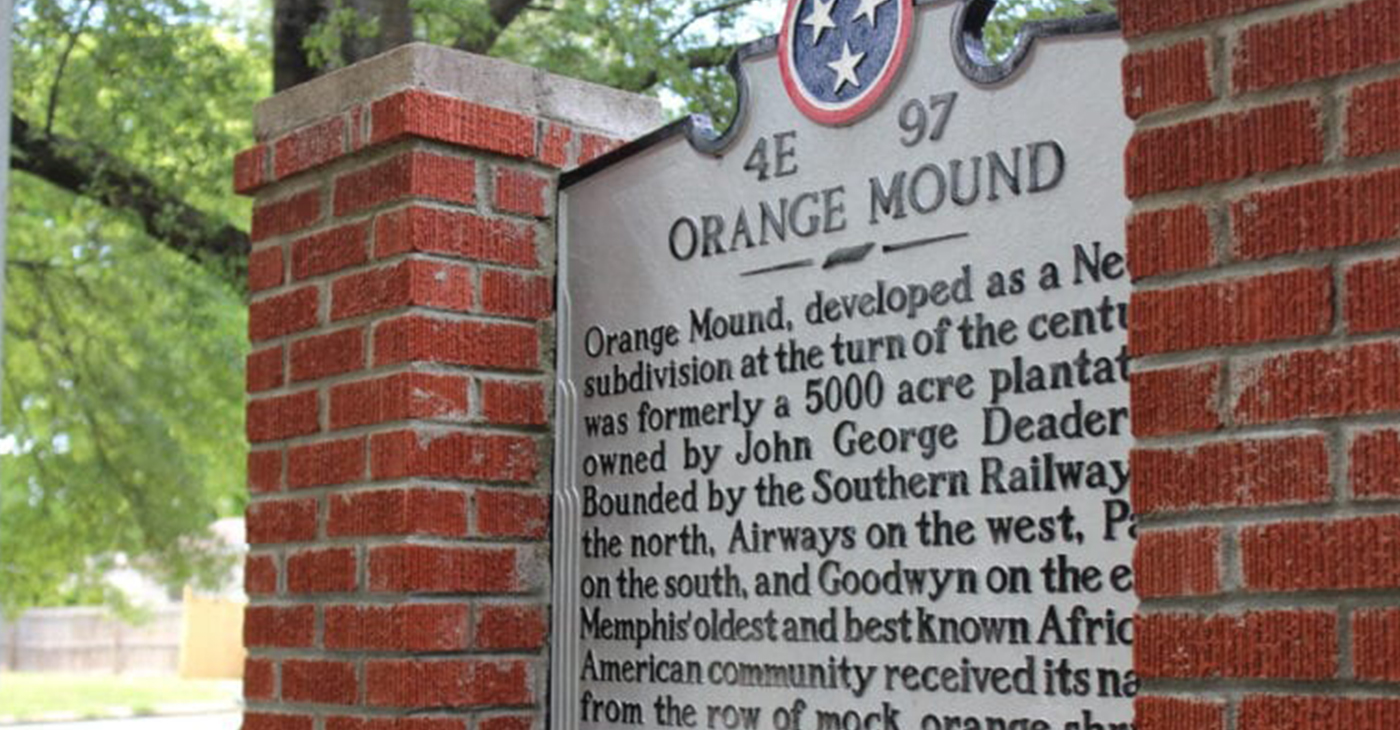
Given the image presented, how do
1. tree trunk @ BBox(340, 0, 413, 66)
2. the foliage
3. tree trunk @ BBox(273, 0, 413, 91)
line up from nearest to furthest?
1. tree trunk @ BBox(340, 0, 413, 66)
2. tree trunk @ BBox(273, 0, 413, 91)
3. the foliage

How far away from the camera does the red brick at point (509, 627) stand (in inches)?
150

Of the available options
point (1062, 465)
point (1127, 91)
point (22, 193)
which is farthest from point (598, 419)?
point (22, 193)

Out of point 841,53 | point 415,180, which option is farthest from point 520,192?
point 841,53

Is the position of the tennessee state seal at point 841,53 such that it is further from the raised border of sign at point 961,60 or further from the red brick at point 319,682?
the red brick at point 319,682

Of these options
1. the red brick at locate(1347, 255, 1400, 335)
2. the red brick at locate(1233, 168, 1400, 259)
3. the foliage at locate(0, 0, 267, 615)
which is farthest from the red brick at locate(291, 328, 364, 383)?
the foliage at locate(0, 0, 267, 615)

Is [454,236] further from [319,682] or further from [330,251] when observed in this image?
[319,682]

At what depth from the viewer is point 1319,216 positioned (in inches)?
94.1

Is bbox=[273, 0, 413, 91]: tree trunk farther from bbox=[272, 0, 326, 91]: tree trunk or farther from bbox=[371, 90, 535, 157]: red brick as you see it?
bbox=[371, 90, 535, 157]: red brick

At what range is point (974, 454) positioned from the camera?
3143 mm

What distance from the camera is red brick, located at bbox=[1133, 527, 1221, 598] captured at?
2445mm

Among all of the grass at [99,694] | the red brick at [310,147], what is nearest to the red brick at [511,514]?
the red brick at [310,147]

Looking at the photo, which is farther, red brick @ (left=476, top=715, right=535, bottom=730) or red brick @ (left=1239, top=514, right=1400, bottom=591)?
red brick @ (left=476, top=715, right=535, bottom=730)

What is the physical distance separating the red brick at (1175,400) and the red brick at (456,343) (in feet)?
5.37

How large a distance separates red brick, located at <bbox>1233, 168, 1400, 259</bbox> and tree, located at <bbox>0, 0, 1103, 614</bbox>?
421 cm
